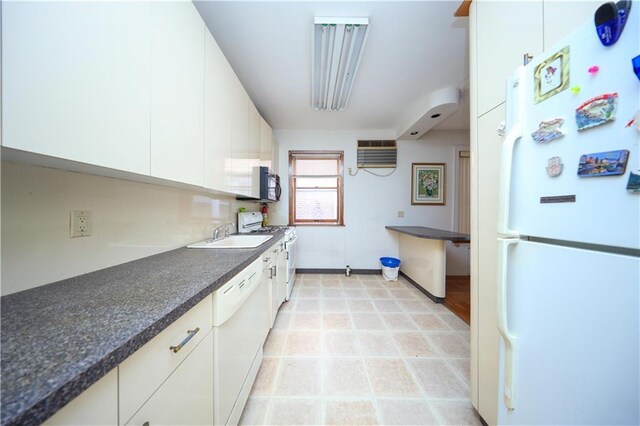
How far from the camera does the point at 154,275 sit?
34.5 inches

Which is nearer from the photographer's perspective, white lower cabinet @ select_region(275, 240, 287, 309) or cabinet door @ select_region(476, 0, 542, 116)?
cabinet door @ select_region(476, 0, 542, 116)

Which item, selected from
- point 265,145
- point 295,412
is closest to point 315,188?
point 265,145

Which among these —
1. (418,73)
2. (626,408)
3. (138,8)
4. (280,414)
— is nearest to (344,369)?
(280,414)

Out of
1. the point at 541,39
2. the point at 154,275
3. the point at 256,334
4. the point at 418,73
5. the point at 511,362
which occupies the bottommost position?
the point at 256,334

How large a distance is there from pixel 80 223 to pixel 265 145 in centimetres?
205

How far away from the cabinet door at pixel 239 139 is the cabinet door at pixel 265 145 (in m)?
0.49

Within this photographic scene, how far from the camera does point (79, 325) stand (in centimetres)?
51

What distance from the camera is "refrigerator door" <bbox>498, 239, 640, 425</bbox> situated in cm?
50

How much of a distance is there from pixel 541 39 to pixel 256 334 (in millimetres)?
2053

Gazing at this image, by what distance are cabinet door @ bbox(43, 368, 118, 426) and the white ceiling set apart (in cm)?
205

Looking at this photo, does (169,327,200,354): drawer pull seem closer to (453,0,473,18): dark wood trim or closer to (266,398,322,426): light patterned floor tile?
(266,398,322,426): light patterned floor tile

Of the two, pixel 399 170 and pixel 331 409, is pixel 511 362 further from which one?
pixel 399 170

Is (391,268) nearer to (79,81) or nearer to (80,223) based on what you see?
(80,223)

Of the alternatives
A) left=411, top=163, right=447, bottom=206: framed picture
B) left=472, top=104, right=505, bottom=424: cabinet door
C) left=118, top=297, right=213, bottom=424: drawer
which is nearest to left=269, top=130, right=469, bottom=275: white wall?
left=411, top=163, right=447, bottom=206: framed picture
